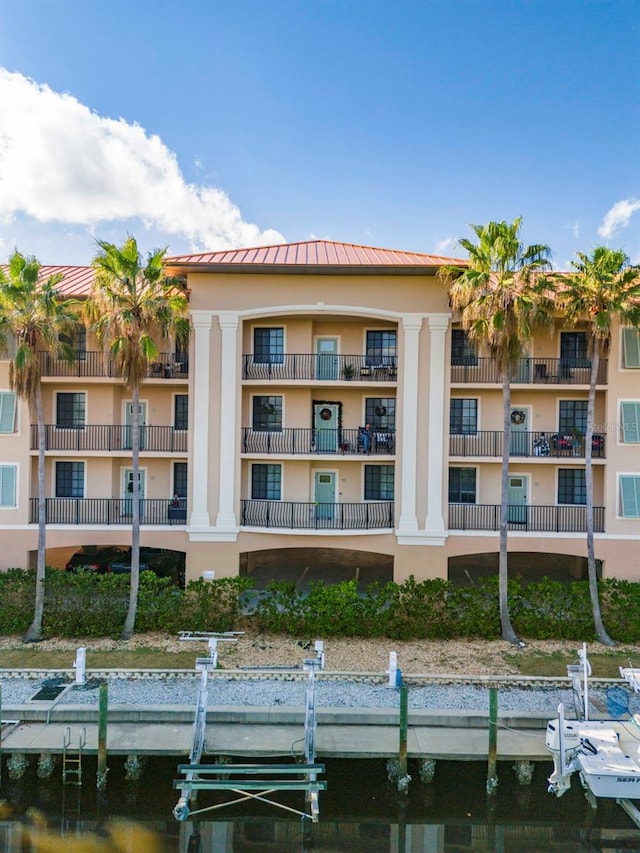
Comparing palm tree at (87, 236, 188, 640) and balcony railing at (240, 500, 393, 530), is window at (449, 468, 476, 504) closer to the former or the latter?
balcony railing at (240, 500, 393, 530)

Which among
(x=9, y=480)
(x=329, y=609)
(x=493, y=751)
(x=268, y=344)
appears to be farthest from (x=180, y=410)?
(x=493, y=751)

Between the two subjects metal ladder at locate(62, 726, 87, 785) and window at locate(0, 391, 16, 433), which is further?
window at locate(0, 391, 16, 433)

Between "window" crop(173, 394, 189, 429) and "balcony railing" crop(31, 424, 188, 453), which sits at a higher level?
"window" crop(173, 394, 189, 429)

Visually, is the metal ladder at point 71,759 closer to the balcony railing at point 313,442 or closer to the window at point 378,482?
the balcony railing at point 313,442

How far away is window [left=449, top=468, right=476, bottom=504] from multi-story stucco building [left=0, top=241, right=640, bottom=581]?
60 mm

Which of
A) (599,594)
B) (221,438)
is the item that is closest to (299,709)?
(221,438)

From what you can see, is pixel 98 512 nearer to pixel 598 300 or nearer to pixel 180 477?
pixel 180 477

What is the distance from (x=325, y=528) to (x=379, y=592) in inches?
127

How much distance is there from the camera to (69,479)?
2122 cm

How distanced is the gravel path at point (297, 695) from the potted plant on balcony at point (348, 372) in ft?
36.7

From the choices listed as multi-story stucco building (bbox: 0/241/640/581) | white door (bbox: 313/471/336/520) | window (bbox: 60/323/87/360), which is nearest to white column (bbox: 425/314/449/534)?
multi-story stucco building (bbox: 0/241/640/581)

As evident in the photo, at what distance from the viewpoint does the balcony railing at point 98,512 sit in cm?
1997

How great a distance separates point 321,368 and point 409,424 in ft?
14.1

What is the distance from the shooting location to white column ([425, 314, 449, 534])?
19.2 metres
